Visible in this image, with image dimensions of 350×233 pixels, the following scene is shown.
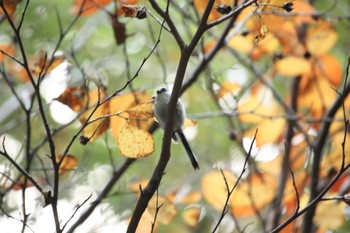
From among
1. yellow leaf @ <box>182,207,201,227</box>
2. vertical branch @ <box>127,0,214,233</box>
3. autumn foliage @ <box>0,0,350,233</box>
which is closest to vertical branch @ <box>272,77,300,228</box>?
autumn foliage @ <box>0,0,350,233</box>

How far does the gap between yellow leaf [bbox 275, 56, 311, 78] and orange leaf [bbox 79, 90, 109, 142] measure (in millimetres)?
1363

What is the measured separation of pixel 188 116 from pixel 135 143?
3.90 ft

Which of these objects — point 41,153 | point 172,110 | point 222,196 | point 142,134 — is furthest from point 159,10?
point 41,153

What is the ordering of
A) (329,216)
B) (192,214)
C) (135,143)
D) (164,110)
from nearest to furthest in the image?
(135,143), (164,110), (329,216), (192,214)

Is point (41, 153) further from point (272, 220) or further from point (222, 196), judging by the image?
point (272, 220)

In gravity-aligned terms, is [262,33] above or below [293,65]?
below

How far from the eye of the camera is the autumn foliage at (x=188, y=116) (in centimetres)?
232

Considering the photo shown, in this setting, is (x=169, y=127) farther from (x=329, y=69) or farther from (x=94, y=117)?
(x=329, y=69)

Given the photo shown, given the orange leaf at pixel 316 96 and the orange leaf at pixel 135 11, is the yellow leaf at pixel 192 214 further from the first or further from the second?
the orange leaf at pixel 135 11

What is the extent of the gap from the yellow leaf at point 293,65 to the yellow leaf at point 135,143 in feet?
6.00

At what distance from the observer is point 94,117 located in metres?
2.64

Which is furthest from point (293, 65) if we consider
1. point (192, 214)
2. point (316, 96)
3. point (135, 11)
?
point (135, 11)

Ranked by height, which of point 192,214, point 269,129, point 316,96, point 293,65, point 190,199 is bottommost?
point 192,214

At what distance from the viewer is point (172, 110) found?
6.03 ft
